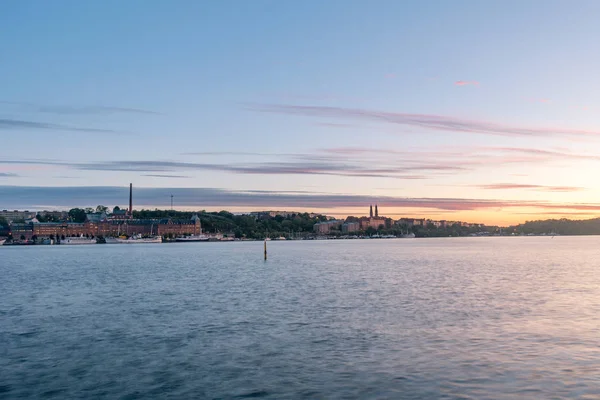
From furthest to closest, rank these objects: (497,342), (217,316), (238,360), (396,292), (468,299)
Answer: (396,292) → (468,299) → (217,316) → (497,342) → (238,360)

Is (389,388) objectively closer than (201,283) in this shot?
Yes

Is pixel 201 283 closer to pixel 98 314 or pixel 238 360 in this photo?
pixel 98 314

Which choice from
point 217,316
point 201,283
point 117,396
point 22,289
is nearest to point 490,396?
point 117,396

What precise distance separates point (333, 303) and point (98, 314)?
44.4 feet

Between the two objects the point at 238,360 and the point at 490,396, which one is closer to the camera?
the point at 490,396

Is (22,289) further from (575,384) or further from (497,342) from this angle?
(575,384)

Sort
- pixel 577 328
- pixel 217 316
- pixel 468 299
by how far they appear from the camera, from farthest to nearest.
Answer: pixel 468 299 → pixel 217 316 → pixel 577 328

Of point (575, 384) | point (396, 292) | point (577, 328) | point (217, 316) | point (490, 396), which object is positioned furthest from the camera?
point (396, 292)

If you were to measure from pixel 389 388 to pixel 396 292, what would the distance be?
84.2 feet

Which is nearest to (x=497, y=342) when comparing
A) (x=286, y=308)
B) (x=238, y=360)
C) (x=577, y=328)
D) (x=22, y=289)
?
(x=577, y=328)

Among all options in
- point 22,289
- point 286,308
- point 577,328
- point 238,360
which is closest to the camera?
point 238,360

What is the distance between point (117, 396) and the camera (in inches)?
678

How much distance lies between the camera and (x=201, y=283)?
52.8m

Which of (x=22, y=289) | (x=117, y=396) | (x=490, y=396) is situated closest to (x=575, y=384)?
(x=490, y=396)
